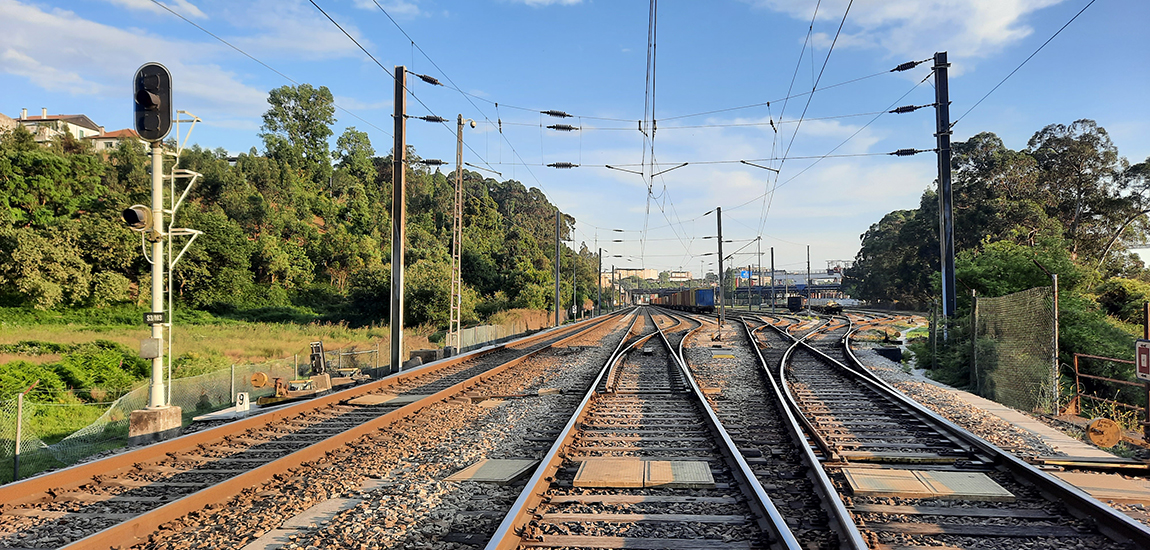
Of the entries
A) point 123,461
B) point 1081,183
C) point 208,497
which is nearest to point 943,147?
point 208,497

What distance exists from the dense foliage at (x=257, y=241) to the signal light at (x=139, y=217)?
2845 cm

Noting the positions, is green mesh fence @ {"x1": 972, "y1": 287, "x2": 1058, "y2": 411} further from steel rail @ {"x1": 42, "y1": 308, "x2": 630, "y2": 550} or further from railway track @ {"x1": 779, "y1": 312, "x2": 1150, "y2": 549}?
steel rail @ {"x1": 42, "y1": 308, "x2": 630, "y2": 550}

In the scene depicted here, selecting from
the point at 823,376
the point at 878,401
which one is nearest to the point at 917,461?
the point at 878,401

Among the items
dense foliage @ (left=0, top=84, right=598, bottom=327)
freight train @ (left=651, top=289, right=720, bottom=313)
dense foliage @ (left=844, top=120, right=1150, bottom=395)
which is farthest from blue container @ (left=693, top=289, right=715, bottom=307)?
dense foliage @ (left=844, top=120, right=1150, bottom=395)

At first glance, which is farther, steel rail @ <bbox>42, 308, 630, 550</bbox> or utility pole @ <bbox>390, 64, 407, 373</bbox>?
utility pole @ <bbox>390, 64, 407, 373</bbox>

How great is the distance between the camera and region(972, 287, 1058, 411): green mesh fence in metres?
11.6

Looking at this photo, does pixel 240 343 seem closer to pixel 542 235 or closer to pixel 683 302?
pixel 683 302

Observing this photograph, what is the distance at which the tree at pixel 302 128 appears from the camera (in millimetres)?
83938

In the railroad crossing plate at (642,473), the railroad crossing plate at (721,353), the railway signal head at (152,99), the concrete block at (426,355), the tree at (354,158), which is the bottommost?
the railroad crossing plate at (721,353)

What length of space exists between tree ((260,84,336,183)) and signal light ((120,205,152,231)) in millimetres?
79748

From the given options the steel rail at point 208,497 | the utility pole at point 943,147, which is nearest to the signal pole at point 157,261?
the steel rail at point 208,497

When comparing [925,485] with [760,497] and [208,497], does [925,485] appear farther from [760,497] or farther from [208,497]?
[208,497]

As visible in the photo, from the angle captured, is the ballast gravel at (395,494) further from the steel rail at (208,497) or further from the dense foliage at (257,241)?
the dense foliage at (257,241)

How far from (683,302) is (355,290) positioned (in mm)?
57795
